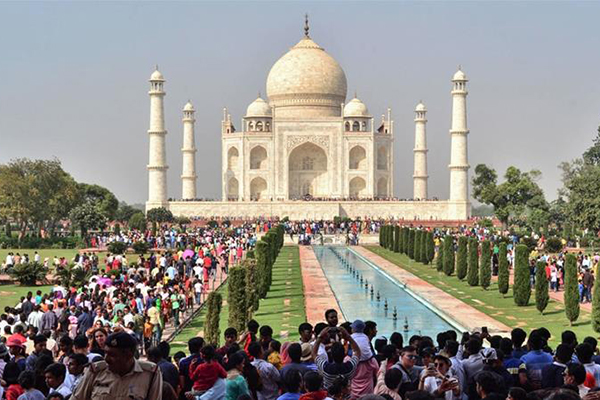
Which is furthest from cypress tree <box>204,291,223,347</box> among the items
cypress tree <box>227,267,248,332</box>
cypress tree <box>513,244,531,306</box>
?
cypress tree <box>513,244,531,306</box>

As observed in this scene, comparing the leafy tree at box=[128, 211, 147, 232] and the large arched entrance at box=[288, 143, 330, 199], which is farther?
the large arched entrance at box=[288, 143, 330, 199]

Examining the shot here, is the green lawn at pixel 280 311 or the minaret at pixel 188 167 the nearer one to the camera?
the green lawn at pixel 280 311

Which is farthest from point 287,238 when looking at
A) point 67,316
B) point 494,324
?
point 67,316

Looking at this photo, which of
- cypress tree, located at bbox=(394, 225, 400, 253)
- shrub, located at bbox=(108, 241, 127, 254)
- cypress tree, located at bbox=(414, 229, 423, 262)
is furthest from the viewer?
cypress tree, located at bbox=(394, 225, 400, 253)

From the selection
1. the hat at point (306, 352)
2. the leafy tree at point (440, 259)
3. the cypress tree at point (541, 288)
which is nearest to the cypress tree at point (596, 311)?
the cypress tree at point (541, 288)

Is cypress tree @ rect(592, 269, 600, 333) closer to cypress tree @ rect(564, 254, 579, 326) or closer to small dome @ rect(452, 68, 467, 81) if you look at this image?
cypress tree @ rect(564, 254, 579, 326)

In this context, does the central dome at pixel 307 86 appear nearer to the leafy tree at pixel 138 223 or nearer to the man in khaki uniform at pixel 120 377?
the leafy tree at pixel 138 223

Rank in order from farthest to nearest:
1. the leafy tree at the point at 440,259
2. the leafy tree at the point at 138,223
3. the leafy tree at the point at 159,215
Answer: the leafy tree at the point at 159,215 → the leafy tree at the point at 138,223 → the leafy tree at the point at 440,259

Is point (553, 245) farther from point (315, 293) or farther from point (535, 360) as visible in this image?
point (535, 360)
